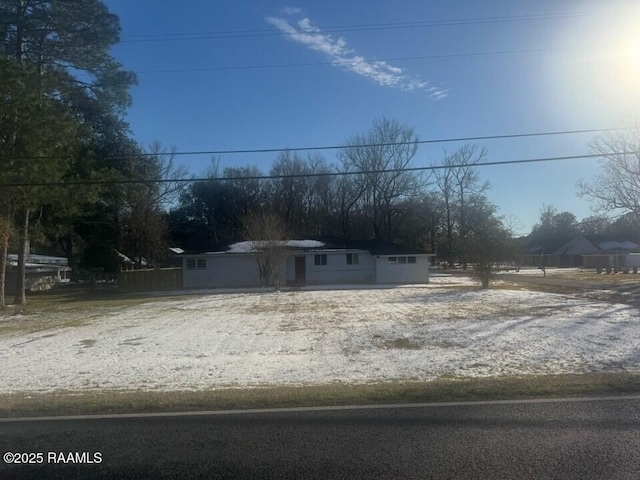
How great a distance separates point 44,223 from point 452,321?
27.6m

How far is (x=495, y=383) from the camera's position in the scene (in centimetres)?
805

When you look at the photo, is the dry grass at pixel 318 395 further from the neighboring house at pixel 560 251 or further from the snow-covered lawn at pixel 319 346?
the neighboring house at pixel 560 251

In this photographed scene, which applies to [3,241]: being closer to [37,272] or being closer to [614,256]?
[37,272]

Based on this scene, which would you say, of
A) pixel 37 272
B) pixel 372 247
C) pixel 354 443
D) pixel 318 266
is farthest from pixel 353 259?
pixel 354 443

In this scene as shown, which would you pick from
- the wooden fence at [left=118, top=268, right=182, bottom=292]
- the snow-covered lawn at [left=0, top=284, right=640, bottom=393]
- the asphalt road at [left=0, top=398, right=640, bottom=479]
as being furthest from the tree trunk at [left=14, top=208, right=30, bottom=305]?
the asphalt road at [left=0, top=398, right=640, bottom=479]

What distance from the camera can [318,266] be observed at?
135 ft

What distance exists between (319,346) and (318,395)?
15.5 ft

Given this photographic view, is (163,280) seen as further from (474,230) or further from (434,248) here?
(434,248)

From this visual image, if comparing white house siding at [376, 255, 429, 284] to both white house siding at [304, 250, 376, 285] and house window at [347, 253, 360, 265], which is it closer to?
white house siding at [304, 250, 376, 285]

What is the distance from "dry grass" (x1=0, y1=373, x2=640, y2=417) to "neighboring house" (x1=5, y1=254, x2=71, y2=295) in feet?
138

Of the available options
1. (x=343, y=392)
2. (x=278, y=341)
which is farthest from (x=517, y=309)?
(x=343, y=392)

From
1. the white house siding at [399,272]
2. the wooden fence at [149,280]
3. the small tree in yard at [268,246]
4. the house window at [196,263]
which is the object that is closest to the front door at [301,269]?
the small tree in yard at [268,246]

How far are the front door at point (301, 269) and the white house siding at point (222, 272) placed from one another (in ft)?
10.7

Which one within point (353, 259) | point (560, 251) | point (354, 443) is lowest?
point (354, 443)
